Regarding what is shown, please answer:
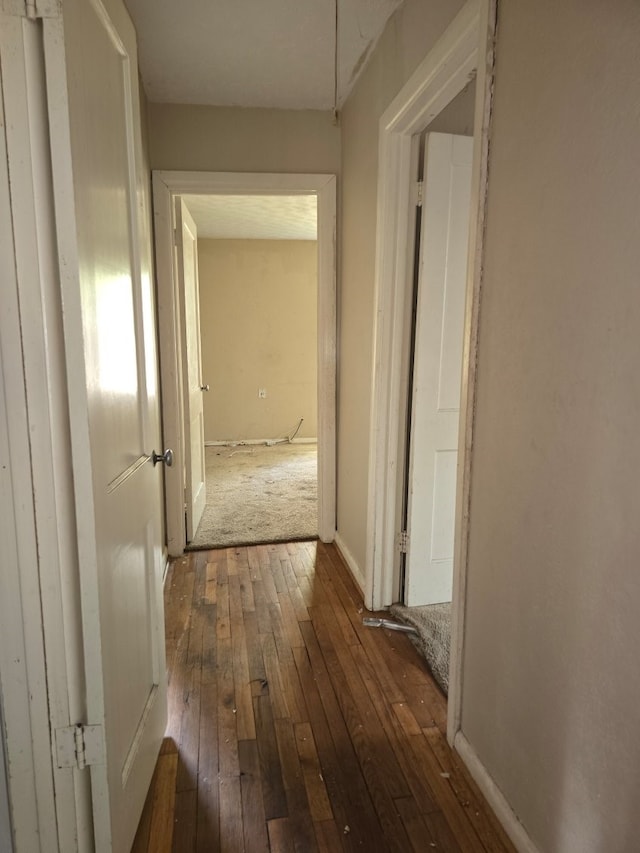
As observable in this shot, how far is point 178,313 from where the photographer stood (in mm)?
2861

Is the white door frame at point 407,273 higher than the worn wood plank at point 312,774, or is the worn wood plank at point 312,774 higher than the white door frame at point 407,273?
the white door frame at point 407,273

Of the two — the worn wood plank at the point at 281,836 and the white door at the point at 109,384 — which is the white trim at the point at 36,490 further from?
the worn wood plank at the point at 281,836

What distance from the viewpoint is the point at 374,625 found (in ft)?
7.31

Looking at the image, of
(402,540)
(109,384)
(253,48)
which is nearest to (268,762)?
(402,540)

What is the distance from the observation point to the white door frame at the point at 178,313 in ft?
8.80

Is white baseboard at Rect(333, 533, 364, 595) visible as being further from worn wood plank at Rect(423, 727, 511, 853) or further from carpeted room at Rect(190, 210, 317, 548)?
carpeted room at Rect(190, 210, 317, 548)

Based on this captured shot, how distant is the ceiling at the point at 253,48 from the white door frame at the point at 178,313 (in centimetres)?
37

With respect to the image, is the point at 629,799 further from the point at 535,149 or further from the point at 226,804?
the point at 535,149

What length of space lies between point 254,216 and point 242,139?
2032mm

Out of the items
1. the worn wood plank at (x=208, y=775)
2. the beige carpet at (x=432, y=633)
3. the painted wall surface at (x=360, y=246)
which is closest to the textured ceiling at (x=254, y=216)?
the painted wall surface at (x=360, y=246)

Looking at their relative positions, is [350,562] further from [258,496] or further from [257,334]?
[257,334]

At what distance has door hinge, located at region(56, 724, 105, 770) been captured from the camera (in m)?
1.03

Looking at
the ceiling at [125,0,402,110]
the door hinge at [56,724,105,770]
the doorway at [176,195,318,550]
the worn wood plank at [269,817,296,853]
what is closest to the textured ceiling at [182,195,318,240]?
the doorway at [176,195,318,550]

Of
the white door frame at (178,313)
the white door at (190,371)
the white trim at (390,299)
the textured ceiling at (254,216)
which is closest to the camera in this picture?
the white trim at (390,299)
